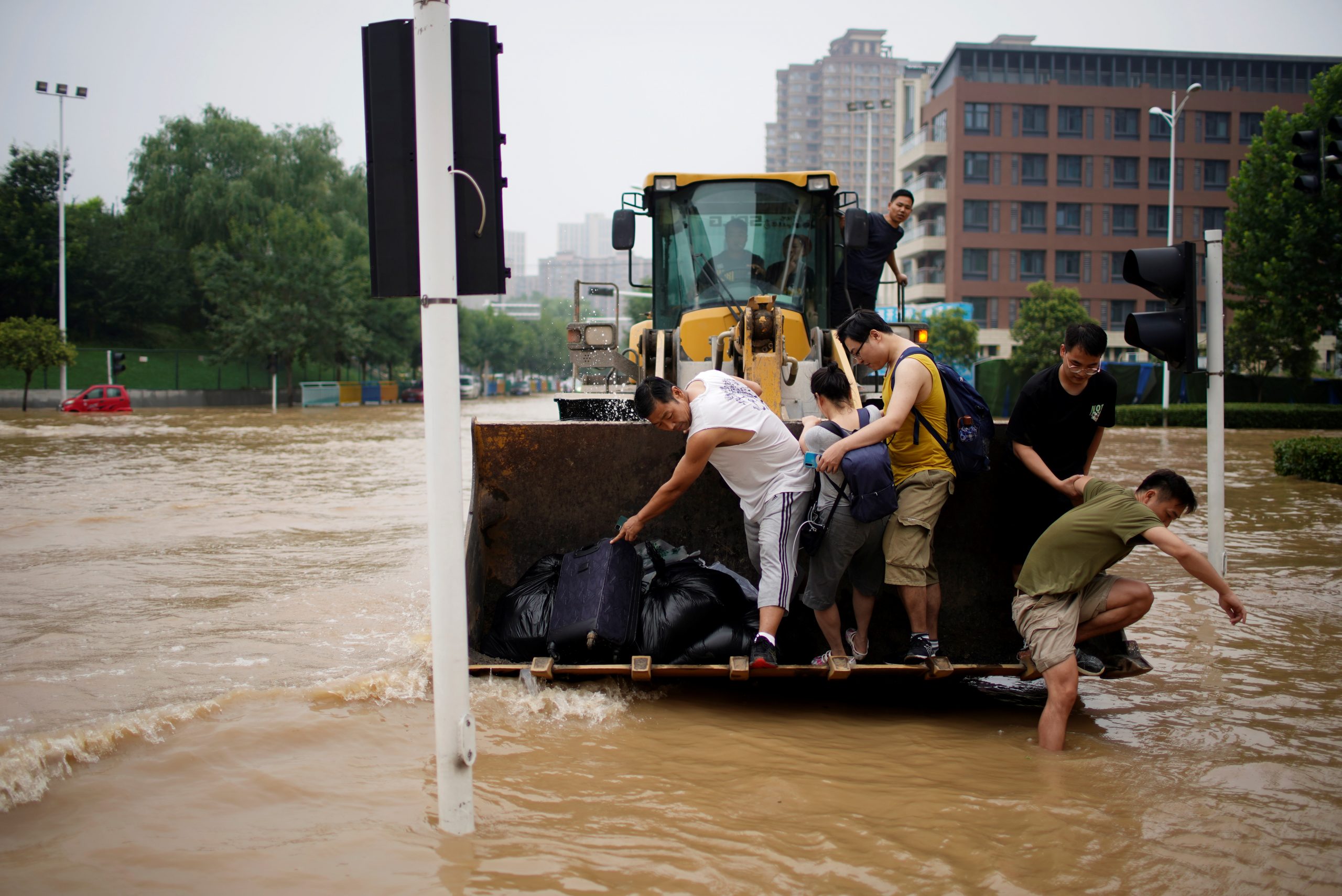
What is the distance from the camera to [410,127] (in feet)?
10.7

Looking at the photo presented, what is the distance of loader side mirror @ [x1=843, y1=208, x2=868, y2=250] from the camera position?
7.81 meters

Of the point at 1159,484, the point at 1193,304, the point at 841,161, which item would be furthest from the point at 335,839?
the point at 841,161

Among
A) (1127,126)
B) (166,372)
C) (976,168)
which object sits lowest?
(166,372)

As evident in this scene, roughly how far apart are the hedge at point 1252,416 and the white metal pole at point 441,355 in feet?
104

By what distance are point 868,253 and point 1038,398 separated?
3832 millimetres

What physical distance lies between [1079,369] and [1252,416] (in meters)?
31.6

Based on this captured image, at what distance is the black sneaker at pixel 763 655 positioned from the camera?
4.60m

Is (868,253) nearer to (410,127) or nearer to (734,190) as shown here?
(734,190)

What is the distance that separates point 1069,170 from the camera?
62219 mm

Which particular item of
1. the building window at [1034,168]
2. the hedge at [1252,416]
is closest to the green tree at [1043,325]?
the hedge at [1252,416]

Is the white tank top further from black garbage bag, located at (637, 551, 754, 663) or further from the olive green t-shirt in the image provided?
the olive green t-shirt

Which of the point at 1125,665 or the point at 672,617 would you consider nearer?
the point at 1125,665

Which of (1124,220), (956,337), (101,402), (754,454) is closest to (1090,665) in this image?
(754,454)

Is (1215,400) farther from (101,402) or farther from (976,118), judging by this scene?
→ (976,118)
